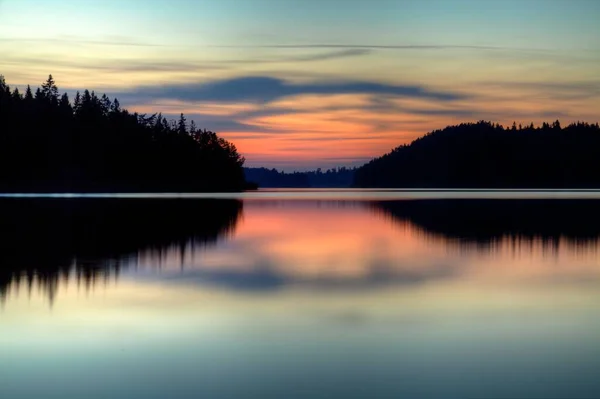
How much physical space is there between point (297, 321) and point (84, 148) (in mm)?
139818

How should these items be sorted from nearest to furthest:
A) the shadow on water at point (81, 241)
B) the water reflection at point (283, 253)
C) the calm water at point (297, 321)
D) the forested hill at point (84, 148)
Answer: the calm water at point (297, 321) < the water reflection at point (283, 253) < the shadow on water at point (81, 241) < the forested hill at point (84, 148)

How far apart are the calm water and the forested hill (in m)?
108

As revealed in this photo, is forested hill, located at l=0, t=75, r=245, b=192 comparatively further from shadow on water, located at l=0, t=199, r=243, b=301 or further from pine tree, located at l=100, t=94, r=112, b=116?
shadow on water, located at l=0, t=199, r=243, b=301

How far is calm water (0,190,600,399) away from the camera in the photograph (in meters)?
10.8

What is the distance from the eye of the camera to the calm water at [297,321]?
427 inches

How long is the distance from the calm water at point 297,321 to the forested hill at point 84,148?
354 feet

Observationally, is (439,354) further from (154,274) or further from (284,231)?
(284,231)

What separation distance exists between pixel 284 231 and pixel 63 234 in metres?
12.7

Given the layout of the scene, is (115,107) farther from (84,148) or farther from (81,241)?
(81,241)

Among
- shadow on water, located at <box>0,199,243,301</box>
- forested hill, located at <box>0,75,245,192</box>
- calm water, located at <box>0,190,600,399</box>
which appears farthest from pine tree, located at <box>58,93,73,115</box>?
calm water, located at <box>0,190,600,399</box>

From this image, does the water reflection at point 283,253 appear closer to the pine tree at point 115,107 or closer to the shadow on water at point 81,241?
the shadow on water at point 81,241

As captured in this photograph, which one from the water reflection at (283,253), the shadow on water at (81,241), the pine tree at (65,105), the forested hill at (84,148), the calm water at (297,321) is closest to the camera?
the calm water at (297,321)

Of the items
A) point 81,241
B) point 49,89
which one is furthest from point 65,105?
point 81,241

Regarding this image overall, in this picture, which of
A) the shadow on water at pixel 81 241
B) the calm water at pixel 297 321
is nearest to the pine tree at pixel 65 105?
the shadow on water at pixel 81 241
